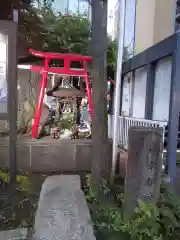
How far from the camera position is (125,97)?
20.6 feet

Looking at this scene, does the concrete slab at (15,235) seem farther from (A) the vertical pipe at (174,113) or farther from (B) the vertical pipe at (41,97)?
(B) the vertical pipe at (41,97)

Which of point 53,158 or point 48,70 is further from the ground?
point 48,70

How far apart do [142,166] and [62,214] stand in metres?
1.00

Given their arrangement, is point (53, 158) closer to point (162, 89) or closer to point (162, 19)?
point (162, 89)

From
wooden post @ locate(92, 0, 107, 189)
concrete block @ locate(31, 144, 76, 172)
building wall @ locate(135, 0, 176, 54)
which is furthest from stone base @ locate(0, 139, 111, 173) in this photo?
building wall @ locate(135, 0, 176, 54)

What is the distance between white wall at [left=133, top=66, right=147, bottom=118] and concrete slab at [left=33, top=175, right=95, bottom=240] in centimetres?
298

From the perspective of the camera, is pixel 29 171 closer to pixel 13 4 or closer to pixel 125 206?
pixel 125 206

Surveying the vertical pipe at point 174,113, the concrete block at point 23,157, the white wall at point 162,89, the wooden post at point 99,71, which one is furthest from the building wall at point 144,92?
the concrete block at point 23,157

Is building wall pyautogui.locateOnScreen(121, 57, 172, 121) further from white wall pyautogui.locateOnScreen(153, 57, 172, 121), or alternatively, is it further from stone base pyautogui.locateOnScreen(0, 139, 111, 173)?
stone base pyautogui.locateOnScreen(0, 139, 111, 173)

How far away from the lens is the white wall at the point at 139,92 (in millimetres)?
5133

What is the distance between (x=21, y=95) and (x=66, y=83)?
3.97ft

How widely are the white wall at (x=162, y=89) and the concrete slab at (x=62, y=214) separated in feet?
7.86

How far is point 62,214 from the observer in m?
2.16

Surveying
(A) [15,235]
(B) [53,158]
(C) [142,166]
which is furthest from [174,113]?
(A) [15,235]
